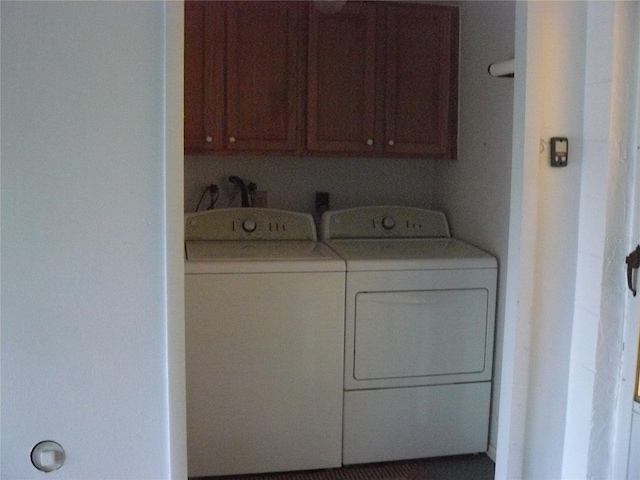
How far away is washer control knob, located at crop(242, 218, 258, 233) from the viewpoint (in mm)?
2957

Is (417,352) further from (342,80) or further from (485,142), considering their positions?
(342,80)

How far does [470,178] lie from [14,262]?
2.05 metres

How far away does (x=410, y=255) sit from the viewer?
266 cm

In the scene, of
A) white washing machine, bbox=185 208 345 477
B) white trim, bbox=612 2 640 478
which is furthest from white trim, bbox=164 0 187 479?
white trim, bbox=612 2 640 478

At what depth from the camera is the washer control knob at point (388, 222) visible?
10.2 ft

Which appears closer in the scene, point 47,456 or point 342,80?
point 47,456

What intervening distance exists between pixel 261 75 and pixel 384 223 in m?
0.91

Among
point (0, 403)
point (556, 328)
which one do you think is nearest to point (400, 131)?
point (556, 328)

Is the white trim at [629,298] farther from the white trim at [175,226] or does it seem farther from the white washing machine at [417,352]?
the white trim at [175,226]

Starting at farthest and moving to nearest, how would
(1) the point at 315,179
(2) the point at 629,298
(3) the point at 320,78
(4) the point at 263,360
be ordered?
1. (1) the point at 315,179
2. (3) the point at 320,78
3. (4) the point at 263,360
4. (2) the point at 629,298

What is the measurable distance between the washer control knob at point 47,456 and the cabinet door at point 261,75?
5.14ft

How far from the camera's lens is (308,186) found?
332 cm

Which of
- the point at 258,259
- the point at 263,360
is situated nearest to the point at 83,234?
the point at 258,259

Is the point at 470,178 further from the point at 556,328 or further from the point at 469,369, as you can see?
the point at 556,328
